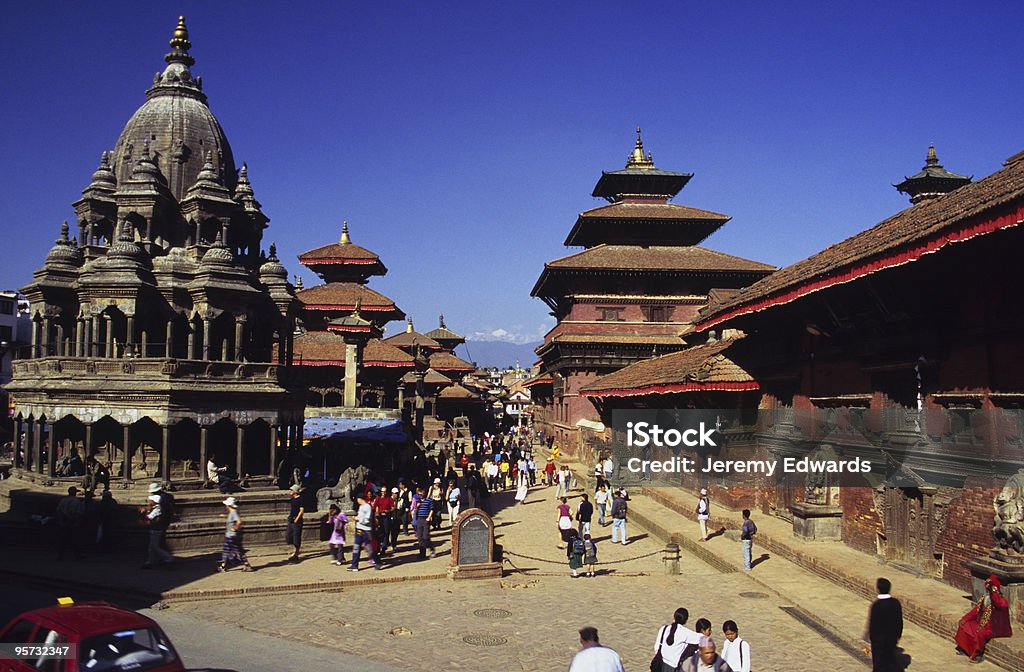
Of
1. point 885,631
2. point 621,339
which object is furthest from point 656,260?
point 885,631

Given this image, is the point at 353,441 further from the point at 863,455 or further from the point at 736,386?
the point at 863,455

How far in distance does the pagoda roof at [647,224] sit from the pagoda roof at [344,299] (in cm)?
1408

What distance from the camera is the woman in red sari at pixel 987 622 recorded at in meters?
9.63

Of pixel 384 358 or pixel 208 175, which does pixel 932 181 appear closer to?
pixel 384 358

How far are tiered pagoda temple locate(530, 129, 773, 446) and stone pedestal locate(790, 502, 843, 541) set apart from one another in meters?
27.3

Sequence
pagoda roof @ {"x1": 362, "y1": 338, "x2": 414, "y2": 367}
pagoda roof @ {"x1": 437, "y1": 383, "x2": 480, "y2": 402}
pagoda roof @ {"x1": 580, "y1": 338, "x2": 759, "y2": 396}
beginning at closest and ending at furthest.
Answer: pagoda roof @ {"x1": 580, "y1": 338, "x2": 759, "y2": 396}, pagoda roof @ {"x1": 362, "y1": 338, "x2": 414, "y2": 367}, pagoda roof @ {"x1": 437, "y1": 383, "x2": 480, "y2": 402}

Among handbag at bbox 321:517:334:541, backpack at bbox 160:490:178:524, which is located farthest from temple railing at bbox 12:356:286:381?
handbag at bbox 321:517:334:541

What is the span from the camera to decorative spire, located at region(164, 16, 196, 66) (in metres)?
29.4

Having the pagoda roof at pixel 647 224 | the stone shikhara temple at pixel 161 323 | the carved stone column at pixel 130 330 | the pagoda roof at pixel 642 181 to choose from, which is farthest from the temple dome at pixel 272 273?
the pagoda roof at pixel 642 181

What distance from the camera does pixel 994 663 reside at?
31.5 ft

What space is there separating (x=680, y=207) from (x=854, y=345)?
36383mm

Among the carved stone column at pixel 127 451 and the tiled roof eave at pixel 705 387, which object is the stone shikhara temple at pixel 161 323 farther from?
the tiled roof eave at pixel 705 387

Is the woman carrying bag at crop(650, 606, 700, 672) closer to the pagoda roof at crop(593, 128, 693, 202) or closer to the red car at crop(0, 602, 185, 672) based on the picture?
the red car at crop(0, 602, 185, 672)

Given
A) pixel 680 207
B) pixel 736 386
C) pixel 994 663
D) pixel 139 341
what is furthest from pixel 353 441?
pixel 680 207
